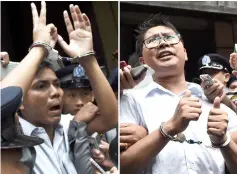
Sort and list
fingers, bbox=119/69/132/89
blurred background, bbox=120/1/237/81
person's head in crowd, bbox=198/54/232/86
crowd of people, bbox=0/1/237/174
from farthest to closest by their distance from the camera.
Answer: person's head in crowd, bbox=198/54/232/86 < blurred background, bbox=120/1/237/81 < fingers, bbox=119/69/132/89 < crowd of people, bbox=0/1/237/174

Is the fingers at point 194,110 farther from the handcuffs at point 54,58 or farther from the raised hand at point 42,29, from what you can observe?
the raised hand at point 42,29

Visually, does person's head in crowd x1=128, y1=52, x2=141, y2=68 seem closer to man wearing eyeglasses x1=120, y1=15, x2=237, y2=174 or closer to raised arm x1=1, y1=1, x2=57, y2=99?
man wearing eyeglasses x1=120, y1=15, x2=237, y2=174

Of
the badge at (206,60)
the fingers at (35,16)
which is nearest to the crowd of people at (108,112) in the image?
the fingers at (35,16)

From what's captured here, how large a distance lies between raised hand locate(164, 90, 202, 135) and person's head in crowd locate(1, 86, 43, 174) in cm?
69

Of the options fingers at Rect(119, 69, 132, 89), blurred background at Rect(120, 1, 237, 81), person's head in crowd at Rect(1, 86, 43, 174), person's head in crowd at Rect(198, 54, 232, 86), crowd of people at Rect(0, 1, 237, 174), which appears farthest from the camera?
person's head in crowd at Rect(198, 54, 232, 86)

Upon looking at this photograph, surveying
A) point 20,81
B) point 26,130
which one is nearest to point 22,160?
point 26,130

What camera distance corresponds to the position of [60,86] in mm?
2926

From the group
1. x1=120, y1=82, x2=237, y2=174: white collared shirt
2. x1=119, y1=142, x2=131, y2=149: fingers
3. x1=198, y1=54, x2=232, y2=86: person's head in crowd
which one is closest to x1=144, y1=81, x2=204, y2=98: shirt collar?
x1=120, y1=82, x2=237, y2=174: white collared shirt

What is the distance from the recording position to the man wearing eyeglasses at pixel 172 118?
292 centimetres

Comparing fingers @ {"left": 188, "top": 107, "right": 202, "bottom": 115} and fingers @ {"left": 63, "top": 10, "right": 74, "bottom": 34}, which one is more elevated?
fingers @ {"left": 63, "top": 10, "right": 74, "bottom": 34}

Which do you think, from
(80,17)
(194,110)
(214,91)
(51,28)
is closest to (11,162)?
(51,28)

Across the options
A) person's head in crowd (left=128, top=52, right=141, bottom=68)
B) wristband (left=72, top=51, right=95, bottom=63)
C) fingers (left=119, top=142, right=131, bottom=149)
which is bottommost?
fingers (left=119, top=142, right=131, bottom=149)

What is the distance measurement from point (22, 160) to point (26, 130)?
0.17 meters

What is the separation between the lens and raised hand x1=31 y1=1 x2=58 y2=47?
2864mm
